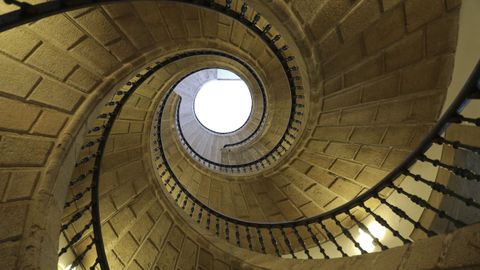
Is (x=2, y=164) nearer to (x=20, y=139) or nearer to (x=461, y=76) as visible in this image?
(x=20, y=139)

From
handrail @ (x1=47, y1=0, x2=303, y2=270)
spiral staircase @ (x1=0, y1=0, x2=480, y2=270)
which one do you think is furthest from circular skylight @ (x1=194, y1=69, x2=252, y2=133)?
handrail @ (x1=47, y1=0, x2=303, y2=270)

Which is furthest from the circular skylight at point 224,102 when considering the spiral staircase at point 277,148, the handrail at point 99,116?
the handrail at point 99,116

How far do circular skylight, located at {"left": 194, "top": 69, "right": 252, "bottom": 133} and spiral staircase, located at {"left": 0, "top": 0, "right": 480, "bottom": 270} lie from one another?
30.1 ft

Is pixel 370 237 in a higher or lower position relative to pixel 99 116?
lower

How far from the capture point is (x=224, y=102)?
19188 mm

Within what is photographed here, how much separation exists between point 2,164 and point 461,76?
18.3ft

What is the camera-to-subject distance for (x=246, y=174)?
303 inches

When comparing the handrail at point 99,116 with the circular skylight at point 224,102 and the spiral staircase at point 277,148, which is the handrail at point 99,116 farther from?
the circular skylight at point 224,102

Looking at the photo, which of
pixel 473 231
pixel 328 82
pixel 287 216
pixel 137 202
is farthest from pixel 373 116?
pixel 137 202

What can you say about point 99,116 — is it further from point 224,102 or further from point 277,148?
point 224,102

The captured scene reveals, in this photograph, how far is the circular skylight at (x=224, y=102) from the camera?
644 inches

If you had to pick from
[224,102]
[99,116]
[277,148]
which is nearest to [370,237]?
[277,148]

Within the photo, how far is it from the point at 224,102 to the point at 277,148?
12570 mm

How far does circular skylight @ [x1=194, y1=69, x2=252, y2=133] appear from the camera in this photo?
1635 cm
